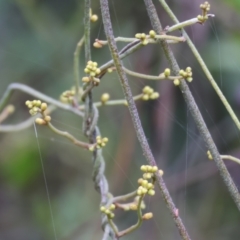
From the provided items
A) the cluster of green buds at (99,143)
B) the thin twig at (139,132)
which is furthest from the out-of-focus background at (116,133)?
the thin twig at (139,132)

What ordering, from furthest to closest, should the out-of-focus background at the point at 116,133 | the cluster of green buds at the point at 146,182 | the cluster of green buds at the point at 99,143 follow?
1. the out-of-focus background at the point at 116,133
2. the cluster of green buds at the point at 99,143
3. the cluster of green buds at the point at 146,182

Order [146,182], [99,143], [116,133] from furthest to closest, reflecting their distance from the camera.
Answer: [116,133] < [99,143] < [146,182]

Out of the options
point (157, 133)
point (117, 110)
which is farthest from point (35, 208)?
point (157, 133)

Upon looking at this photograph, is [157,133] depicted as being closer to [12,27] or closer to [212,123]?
[212,123]

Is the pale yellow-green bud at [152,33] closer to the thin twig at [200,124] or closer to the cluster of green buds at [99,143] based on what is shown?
the thin twig at [200,124]

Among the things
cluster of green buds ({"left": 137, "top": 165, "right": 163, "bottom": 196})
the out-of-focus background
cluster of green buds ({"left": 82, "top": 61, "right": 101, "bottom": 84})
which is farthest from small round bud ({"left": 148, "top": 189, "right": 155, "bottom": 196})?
the out-of-focus background

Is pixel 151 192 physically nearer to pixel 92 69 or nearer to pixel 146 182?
pixel 146 182

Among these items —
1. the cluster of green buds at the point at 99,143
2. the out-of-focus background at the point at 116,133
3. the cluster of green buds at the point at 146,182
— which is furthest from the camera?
the out-of-focus background at the point at 116,133

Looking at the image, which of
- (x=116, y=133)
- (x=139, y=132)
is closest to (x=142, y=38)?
(x=139, y=132)

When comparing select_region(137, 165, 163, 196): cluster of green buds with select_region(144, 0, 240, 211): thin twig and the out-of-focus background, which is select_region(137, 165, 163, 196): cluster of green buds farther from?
the out-of-focus background
